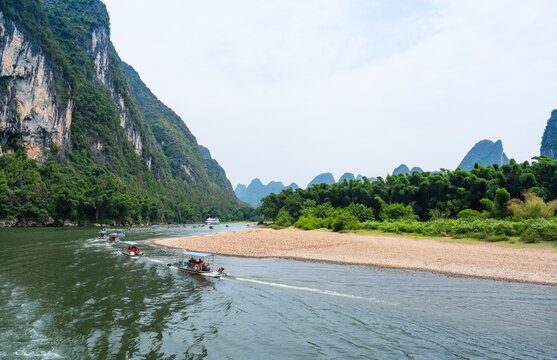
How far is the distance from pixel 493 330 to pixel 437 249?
664 inches

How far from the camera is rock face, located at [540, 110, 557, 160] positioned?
121m

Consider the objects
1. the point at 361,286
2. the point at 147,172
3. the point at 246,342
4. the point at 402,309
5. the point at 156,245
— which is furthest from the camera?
the point at 147,172

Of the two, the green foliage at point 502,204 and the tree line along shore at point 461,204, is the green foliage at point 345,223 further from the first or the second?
the green foliage at point 502,204

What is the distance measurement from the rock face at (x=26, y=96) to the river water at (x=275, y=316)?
10360cm

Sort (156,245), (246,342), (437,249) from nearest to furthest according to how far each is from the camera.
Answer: (246,342), (437,249), (156,245)

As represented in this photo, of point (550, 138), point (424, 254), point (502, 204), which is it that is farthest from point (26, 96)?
point (550, 138)

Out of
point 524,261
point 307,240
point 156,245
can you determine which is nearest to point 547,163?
point 524,261

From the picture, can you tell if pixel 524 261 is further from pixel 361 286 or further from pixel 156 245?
pixel 156 245

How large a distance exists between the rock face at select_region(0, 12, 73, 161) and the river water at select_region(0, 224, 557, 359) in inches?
4079

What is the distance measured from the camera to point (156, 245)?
44.4 metres

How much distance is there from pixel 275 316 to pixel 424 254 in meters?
18.1

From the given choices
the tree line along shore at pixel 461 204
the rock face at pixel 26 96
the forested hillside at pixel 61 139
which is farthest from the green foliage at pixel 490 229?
the rock face at pixel 26 96

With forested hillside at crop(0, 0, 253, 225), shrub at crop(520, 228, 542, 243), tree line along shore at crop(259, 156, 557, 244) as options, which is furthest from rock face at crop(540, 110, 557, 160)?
forested hillside at crop(0, 0, 253, 225)

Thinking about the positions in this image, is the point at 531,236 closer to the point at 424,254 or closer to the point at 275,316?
the point at 424,254
